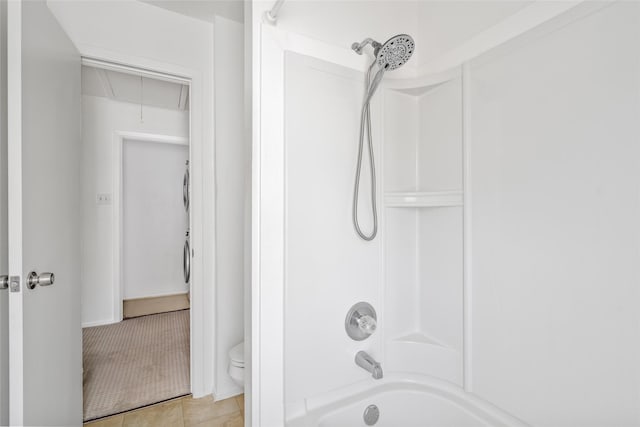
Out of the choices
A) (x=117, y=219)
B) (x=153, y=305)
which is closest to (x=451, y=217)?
(x=117, y=219)

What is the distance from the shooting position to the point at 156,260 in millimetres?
3613

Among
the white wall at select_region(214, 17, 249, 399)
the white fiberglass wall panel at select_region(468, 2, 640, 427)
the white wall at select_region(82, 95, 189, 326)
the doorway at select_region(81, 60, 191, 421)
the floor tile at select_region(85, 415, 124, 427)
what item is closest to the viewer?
the white fiberglass wall panel at select_region(468, 2, 640, 427)

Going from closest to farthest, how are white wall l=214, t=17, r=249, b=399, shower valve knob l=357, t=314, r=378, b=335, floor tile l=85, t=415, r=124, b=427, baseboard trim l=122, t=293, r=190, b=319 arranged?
shower valve knob l=357, t=314, r=378, b=335 < floor tile l=85, t=415, r=124, b=427 < white wall l=214, t=17, r=249, b=399 < baseboard trim l=122, t=293, r=190, b=319

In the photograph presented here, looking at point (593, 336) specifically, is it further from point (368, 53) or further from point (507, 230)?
point (368, 53)

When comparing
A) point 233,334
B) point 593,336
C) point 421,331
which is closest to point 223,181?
point 233,334

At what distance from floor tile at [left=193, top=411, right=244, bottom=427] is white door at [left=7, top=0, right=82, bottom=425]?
640 millimetres

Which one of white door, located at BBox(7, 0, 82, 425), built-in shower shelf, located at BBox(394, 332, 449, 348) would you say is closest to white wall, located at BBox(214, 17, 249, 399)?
white door, located at BBox(7, 0, 82, 425)

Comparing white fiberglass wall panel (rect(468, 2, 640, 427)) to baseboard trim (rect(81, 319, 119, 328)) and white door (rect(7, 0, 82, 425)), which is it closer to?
white door (rect(7, 0, 82, 425))

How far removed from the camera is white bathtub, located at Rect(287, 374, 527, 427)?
1.08m

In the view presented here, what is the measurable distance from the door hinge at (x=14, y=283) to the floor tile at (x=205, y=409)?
116 centimetres

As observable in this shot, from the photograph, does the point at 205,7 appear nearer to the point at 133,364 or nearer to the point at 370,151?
the point at 370,151

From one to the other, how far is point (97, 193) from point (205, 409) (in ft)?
8.06

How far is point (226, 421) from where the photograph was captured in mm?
1602

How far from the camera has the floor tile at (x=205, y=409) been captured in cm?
162
